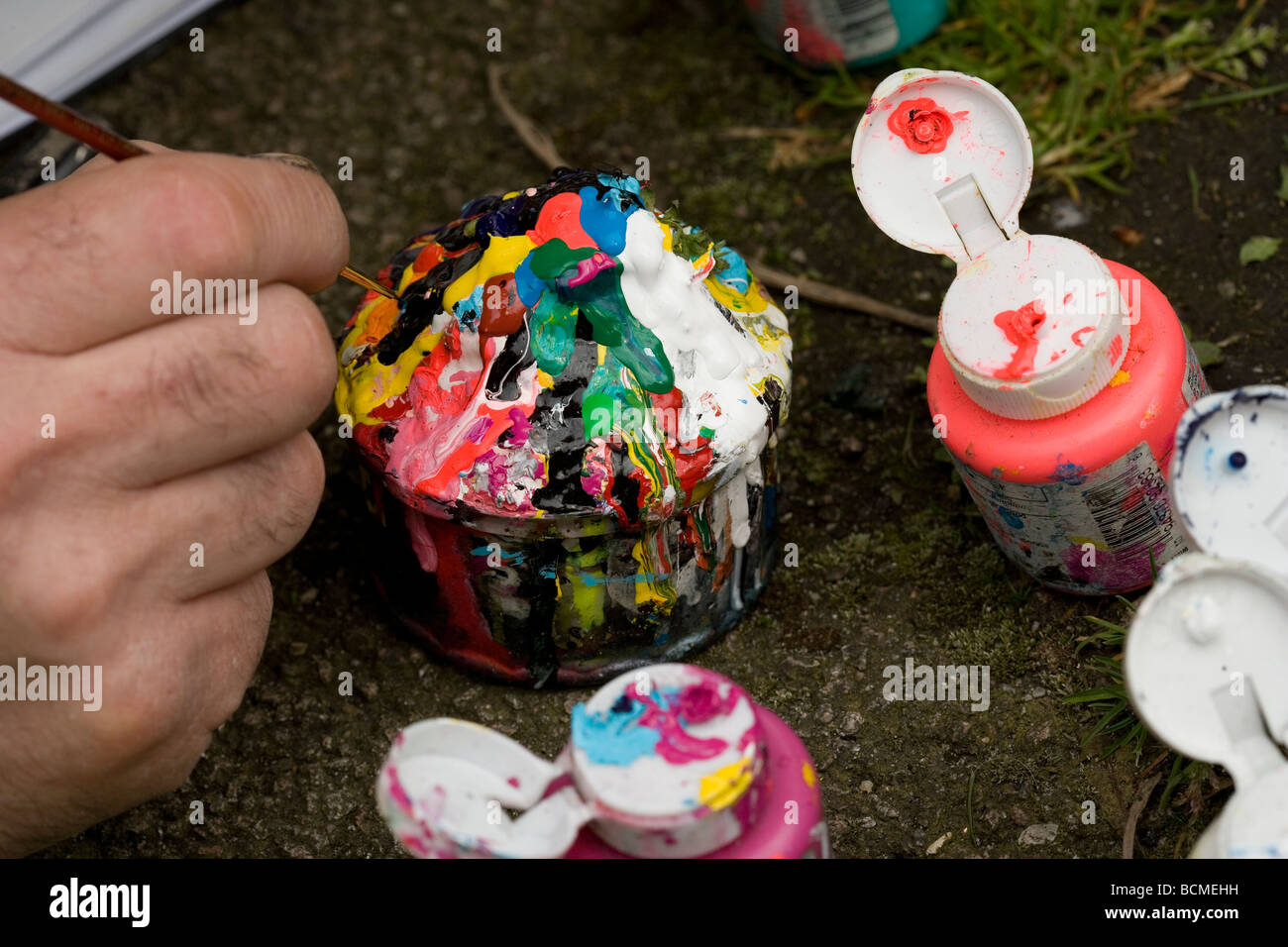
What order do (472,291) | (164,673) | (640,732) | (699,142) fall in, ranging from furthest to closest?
1. (699,142)
2. (472,291)
3. (164,673)
4. (640,732)

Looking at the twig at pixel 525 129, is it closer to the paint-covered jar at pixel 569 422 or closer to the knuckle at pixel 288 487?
the paint-covered jar at pixel 569 422

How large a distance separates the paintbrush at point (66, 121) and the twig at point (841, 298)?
45.4 inches

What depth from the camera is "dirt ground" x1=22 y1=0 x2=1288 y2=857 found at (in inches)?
74.4

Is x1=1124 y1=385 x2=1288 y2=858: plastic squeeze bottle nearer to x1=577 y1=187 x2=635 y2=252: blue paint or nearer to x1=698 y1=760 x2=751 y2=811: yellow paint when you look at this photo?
x1=698 y1=760 x2=751 y2=811: yellow paint

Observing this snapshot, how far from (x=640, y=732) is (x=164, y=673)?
0.58 metres

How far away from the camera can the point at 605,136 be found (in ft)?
9.15

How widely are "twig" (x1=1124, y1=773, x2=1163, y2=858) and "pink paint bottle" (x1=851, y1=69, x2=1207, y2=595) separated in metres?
0.27

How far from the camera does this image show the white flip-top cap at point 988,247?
1.70 meters

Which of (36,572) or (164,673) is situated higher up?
(36,572)

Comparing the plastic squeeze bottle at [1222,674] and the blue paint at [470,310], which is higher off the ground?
the blue paint at [470,310]

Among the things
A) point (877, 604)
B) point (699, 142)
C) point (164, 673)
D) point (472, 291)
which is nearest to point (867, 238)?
point (699, 142)

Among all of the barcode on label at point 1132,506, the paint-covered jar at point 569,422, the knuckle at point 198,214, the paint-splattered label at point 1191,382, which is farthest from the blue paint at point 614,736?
the paint-splattered label at point 1191,382

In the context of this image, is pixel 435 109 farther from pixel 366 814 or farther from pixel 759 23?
pixel 366 814

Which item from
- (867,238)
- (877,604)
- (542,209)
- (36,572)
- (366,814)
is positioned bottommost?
(366,814)
